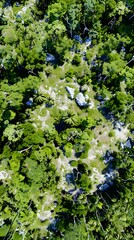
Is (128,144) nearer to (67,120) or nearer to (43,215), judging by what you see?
(67,120)

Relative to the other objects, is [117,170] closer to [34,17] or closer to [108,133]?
[108,133]

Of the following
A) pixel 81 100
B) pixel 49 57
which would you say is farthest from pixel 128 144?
pixel 49 57

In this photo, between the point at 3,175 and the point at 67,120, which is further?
the point at 3,175

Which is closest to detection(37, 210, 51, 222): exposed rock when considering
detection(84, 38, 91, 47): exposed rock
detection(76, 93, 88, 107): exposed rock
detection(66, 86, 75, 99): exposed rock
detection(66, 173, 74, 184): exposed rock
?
detection(66, 173, 74, 184): exposed rock

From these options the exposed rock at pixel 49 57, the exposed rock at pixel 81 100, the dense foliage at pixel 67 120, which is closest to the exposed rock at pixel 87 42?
the dense foliage at pixel 67 120

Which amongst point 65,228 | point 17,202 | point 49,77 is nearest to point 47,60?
point 49,77

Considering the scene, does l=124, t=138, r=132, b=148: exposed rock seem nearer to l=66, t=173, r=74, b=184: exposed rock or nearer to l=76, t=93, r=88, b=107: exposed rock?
l=76, t=93, r=88, b=107: exposed rock

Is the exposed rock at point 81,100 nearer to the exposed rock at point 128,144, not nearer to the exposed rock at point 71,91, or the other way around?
the exposed rock at point 71,91

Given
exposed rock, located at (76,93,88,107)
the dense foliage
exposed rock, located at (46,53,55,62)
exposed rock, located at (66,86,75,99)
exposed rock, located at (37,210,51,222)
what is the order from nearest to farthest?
the dense foliage
exposed rock, located at (37,210,51,222)
exposed rock, located at (76,93,88,107)
exposed rock, located at (66,86,75,99)
exposed rock, located at (46,53,55,62)
